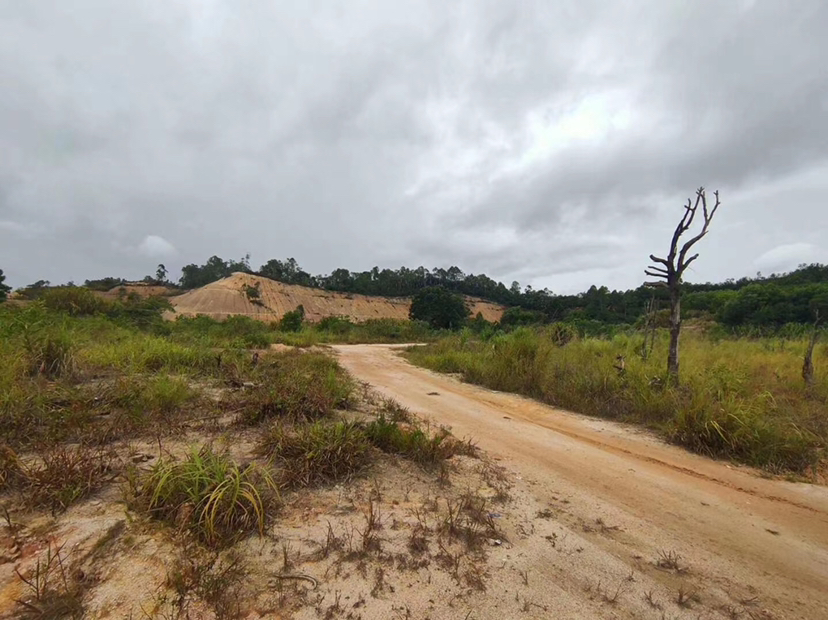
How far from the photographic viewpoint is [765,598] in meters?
2.30

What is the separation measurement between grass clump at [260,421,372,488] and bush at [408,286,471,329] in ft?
142

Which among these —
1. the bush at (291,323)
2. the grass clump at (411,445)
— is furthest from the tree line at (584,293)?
the bush at (291,323)

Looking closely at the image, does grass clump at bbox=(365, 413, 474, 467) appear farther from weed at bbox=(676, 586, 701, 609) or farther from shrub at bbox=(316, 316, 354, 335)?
shrub at bbox=(316, 316, 354, 335)

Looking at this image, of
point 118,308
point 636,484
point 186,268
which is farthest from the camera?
point 186,268

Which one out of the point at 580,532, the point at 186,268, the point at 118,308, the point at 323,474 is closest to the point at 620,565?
the point at 580,532

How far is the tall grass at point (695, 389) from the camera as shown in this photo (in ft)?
15.4

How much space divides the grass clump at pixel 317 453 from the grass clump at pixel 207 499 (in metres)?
0.37

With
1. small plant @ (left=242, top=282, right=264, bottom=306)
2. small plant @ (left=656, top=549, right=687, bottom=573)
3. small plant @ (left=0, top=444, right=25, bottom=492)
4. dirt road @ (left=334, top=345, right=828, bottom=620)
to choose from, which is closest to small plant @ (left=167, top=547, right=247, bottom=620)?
dirt road @ (left=334, top=345, right=828, bottom=620)

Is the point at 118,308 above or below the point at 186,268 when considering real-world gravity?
below

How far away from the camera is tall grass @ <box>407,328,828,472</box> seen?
470 centimetres

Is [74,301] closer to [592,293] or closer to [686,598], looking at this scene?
[686,598]

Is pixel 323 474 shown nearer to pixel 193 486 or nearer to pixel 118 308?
pixel 193 486

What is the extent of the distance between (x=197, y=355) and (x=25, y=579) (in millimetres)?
6505

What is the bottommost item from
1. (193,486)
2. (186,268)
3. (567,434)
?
(567,434)
